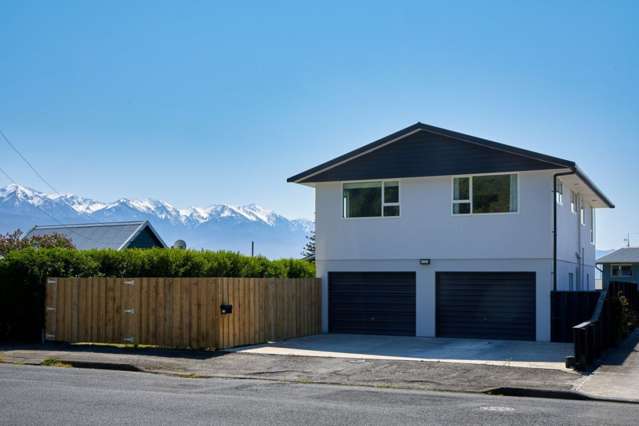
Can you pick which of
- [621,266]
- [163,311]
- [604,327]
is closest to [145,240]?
[163,311]

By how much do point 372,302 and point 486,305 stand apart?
12.0 feet

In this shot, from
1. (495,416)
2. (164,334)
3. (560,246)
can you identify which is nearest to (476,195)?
(560,246)

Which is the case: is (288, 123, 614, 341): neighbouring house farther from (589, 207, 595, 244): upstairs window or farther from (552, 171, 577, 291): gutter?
(589, 207, 595, 244): upstairs window

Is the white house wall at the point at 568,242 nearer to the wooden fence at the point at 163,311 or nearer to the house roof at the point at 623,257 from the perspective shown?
the wooden fence at the point at 163,311

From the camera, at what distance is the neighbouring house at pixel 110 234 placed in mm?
43375

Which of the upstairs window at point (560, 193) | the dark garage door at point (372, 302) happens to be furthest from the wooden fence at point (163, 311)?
the upstairs window at point (560, 193)

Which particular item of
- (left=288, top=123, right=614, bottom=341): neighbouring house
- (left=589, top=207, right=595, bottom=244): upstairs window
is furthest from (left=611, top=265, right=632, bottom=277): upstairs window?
(left=288, top=123, right=614, bottom=341): neighbouring house

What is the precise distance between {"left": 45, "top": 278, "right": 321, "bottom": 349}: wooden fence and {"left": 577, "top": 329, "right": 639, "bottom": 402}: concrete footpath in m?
8.81

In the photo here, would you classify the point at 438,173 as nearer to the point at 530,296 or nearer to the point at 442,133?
the point at 442,133

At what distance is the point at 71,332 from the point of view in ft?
69.1

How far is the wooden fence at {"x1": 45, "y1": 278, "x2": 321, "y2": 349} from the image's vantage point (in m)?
19.6

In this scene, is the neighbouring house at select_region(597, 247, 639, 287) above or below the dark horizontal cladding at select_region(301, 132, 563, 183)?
below

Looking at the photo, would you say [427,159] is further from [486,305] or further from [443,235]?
[486,305]

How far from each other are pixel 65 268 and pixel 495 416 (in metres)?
14.7
